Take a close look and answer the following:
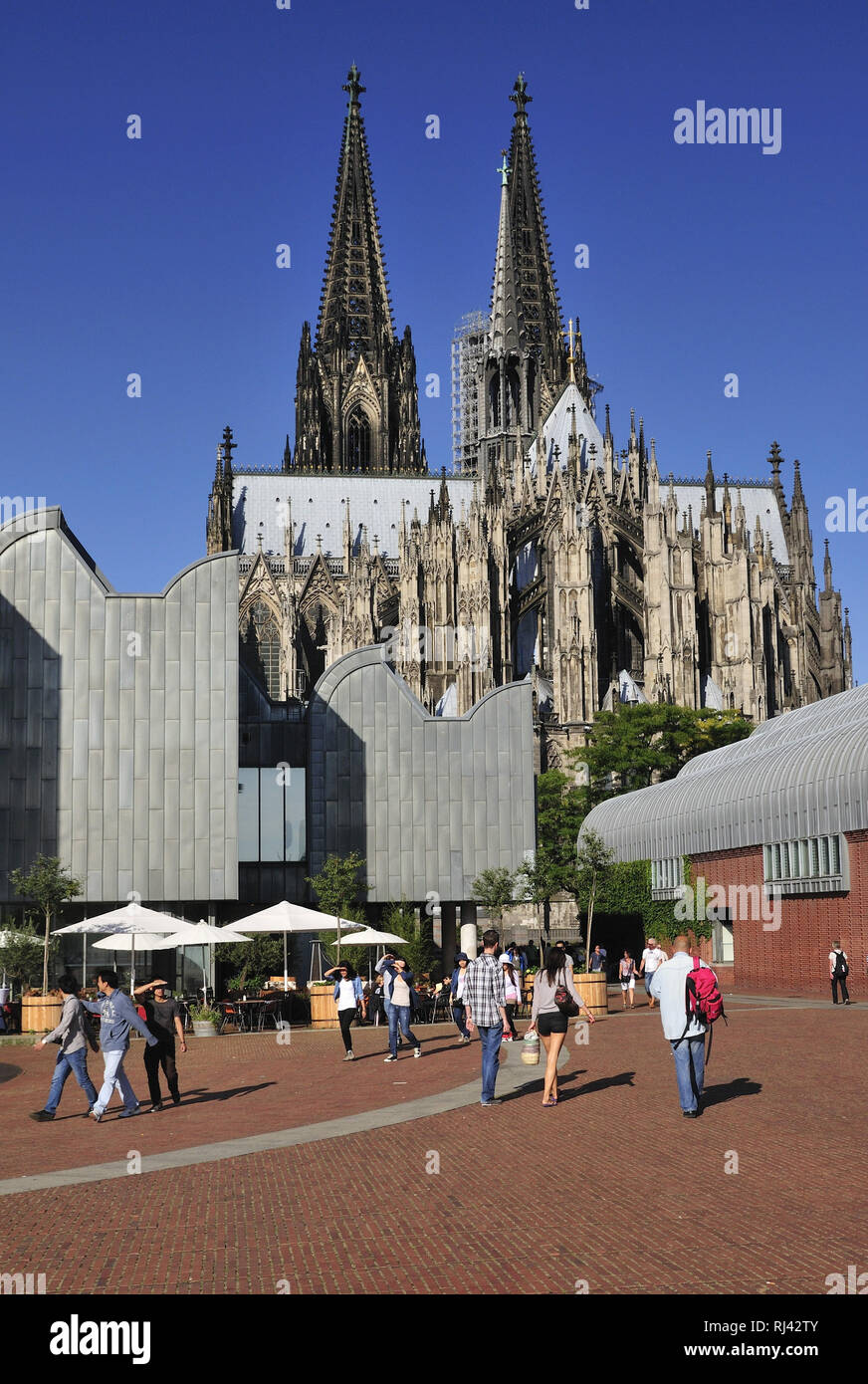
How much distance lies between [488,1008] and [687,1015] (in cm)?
245

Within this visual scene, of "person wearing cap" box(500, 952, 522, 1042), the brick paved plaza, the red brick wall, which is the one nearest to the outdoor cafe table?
"person wearing cap" box(500, 952, 522, 1042)

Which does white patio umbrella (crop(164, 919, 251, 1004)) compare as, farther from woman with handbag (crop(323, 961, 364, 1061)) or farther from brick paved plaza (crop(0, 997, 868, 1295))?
brick paved plaza (crop(0, 997, 868, 1295))

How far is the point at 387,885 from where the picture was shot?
43.1m

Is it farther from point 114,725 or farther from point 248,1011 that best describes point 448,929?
point 248,1011

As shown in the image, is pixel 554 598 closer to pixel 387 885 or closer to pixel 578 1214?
pixel 387 885

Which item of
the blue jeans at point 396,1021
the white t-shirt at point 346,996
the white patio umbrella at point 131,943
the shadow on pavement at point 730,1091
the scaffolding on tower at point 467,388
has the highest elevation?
the scaffolding on tower at point 467,388

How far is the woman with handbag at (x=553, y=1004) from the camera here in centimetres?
1451

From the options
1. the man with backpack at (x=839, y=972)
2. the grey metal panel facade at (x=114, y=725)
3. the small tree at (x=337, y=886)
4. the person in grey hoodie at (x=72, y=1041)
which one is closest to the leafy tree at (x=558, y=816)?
the small tree at (x=337, y=886)

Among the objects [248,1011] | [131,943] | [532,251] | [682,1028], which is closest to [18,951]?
[131,943]

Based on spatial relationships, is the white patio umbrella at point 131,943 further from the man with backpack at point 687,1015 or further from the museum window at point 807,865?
the man with backpack at point 687,1015

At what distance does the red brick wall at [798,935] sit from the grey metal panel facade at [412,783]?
6357 millimetres

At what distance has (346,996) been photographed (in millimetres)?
20406
